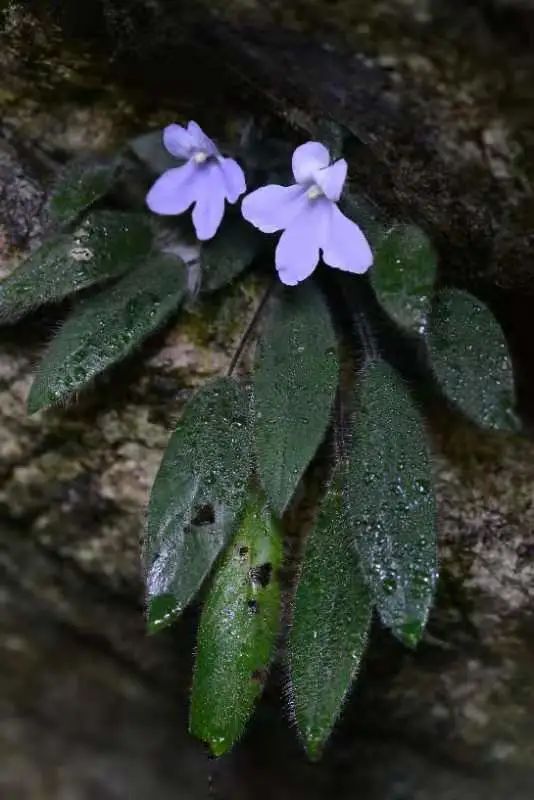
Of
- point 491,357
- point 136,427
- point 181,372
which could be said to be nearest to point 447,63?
point 491,357

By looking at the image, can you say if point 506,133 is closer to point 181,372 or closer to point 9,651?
point 181,372

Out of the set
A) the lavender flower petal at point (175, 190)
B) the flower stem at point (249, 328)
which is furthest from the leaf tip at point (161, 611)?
the lavender flower petal at point (175, 190)

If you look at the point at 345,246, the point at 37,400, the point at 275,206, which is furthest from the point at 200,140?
the point at 37,400

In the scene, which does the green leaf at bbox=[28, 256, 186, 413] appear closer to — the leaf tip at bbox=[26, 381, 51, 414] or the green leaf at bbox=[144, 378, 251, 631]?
the leaf tip at bbox=[26, 381, 51, 414]

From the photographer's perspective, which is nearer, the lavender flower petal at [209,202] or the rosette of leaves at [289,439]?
the rosette of leaves at [289,439]

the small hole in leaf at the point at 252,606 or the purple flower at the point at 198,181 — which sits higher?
the purple flower at the point at 198,181

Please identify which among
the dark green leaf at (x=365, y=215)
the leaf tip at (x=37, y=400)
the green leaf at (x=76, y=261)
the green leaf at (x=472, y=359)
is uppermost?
the dark green leaf at (x=365, y=215)

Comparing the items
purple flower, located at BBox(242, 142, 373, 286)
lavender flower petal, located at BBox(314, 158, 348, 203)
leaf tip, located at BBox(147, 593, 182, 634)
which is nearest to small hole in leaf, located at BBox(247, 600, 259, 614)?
leaf tip, located at BBox(147, 593, 182, 634)

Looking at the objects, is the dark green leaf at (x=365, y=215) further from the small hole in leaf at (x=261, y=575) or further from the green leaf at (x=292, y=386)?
the small hole in leaf at (x=261, y=575)
